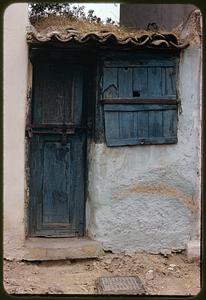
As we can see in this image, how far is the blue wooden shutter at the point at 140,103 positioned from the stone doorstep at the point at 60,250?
91cm

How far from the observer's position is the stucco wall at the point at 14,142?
155 inches

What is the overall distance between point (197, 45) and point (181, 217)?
1515mm

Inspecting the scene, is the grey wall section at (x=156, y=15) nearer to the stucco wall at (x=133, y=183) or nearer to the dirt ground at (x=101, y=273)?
the stucco wall at (x=133, y=183)

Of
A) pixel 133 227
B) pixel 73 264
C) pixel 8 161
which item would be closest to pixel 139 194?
pixel 133 227

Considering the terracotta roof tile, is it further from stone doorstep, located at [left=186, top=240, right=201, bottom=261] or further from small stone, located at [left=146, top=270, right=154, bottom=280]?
small stone, located at [left=146, top=270, right=154, bottom=280]

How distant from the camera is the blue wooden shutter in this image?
13.5 ft

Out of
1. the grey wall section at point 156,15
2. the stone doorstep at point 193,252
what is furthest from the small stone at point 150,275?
the grey wall section at point 156,15

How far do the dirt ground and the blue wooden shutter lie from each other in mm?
1018

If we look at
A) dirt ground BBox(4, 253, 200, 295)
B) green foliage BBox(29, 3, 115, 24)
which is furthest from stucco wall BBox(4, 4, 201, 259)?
green foliage BBox(29, 3, 115, 24)

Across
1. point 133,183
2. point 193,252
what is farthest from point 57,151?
point 193,252

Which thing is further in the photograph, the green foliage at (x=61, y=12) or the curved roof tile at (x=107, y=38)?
the green foliage at (x=61, y=12)

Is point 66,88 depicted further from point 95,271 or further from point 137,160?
point 95,271

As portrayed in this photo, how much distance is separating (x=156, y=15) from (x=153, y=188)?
7.15 ft

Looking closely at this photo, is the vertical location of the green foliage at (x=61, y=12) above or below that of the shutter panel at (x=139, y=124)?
above
